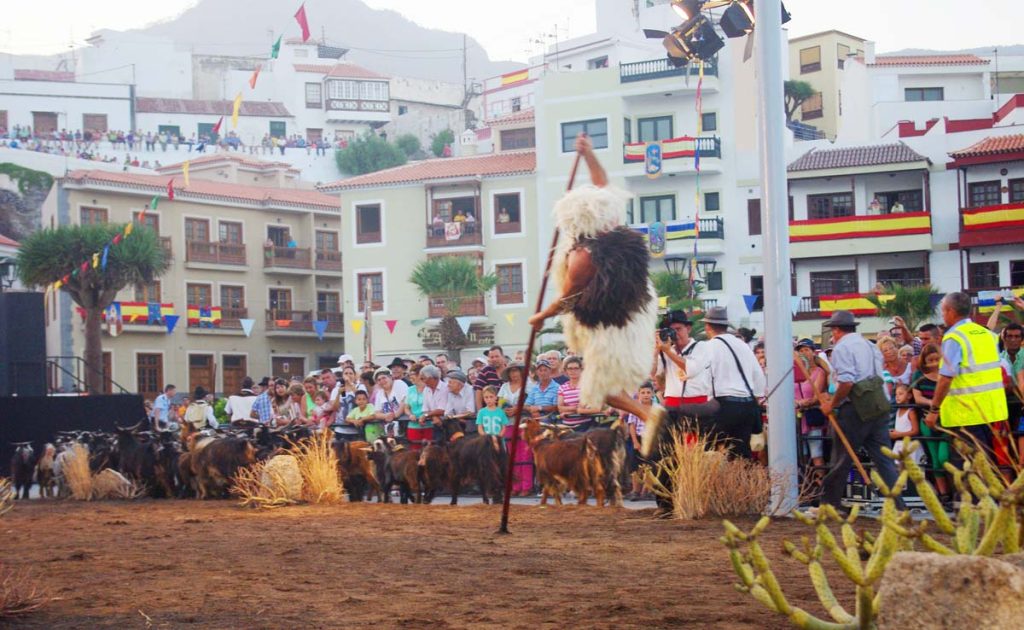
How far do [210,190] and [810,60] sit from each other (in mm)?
38939

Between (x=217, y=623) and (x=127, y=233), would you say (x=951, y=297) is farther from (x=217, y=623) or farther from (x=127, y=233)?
(x=127, y=233)

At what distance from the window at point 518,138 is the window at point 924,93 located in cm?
1881

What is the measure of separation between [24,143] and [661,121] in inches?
1556

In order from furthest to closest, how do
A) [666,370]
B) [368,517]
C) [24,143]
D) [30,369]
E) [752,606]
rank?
[24,143]
[30,369]
[368,517]
[666,370]
[752,606]

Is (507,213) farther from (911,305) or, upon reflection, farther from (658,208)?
(911,305)

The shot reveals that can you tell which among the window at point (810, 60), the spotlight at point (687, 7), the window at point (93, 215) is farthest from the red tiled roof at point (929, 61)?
the spotlight at point (687, 7)

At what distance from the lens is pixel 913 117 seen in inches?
2359

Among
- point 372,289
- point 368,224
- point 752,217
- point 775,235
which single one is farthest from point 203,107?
point 775,235

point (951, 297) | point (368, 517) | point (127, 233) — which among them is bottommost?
point (368, 517)

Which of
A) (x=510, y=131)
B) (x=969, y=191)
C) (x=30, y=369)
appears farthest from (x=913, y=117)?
(x=30, y=369)

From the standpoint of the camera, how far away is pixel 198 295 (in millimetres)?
58594

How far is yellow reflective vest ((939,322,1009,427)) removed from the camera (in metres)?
10.3

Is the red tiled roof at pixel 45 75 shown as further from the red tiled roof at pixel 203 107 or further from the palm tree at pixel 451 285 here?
the palm tree at pixel 451 285

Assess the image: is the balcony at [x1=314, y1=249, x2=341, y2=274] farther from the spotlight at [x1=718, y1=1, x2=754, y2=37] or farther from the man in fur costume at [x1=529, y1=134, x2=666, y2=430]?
the man in fur costume at [x1=529, y1=134, x2=666, y2=430]
